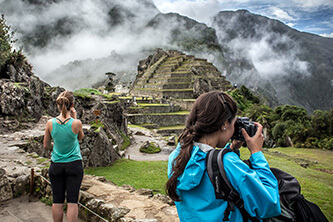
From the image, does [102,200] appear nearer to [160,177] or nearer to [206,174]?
[206,174]

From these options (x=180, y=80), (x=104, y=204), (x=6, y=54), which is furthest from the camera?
(x=180, y=80)

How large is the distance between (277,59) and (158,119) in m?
113

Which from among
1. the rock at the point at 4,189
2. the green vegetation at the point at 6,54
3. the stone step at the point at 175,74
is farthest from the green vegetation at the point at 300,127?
the stone step at the point at 175,74

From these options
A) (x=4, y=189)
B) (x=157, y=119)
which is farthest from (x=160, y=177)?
(x=157, y=119)

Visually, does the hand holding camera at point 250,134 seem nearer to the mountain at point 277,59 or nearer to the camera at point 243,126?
the camera at point 243,126

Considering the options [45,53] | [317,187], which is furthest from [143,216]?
[45,53]

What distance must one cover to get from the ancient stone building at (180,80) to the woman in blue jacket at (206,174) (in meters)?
31.3

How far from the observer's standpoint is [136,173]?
23.3ft

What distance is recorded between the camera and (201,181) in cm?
121

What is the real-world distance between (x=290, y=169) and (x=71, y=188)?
7822mm

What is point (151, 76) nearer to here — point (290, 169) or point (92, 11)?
point (290, 169)

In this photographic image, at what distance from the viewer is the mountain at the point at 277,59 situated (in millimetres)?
64688

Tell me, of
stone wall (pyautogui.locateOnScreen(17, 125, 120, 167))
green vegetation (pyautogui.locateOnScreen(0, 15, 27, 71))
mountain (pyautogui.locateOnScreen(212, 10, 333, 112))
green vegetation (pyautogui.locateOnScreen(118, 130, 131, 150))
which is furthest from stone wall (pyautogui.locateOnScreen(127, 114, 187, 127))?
mountain (pyautogui.locateOnScreen(212, 10, 333, 112))

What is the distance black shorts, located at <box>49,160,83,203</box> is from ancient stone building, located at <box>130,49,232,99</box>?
30.2m
